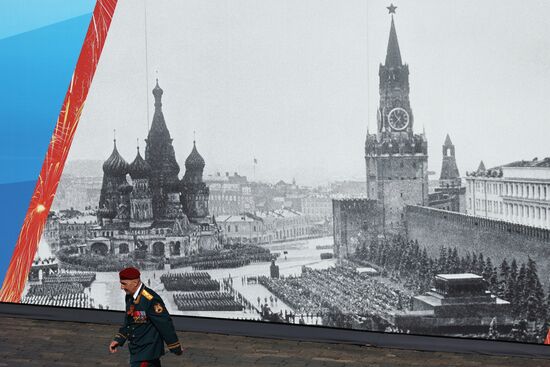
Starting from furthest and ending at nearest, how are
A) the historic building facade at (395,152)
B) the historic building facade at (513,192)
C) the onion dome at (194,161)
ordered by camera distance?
the onion dome at (194,161), the historic building facade at (395,152), the historic building facade at (513,192)

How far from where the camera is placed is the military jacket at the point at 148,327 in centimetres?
495

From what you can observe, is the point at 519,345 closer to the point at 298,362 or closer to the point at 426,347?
the point at 426,347

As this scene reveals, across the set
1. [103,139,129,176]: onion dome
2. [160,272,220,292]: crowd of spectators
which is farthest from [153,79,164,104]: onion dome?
[160,272,220,292]: crowd of spectators

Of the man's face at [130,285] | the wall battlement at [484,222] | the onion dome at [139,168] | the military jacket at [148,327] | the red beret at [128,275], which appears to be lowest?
the military jacket at [148,327]

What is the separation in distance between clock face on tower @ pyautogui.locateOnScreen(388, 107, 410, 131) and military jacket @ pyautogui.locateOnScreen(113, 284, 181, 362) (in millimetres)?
3380

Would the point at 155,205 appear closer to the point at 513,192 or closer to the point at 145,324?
the point at 513,192

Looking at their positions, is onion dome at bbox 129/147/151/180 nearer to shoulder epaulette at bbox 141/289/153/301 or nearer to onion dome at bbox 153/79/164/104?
onion dome at bbox 153/79/164/104

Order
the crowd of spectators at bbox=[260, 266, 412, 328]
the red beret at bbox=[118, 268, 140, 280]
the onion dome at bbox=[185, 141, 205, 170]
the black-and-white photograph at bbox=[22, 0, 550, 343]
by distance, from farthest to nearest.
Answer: the onion dome at bbox=[185, 141, 205, 170]
the crowd of spectators at bbox=[260, 266, 412, 328]
the black-and-white photograph at bbox=[22, 0, 550, 343]
the red beret at bbox=[118, 268, 140, 280]

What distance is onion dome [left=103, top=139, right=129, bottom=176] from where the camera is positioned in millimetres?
8969

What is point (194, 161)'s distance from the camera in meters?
8.65

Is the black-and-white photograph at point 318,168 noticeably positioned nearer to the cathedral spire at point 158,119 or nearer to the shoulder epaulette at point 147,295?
the cathedral spire at point 158,119

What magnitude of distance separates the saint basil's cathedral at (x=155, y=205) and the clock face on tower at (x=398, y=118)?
173cm

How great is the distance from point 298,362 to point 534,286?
1.76 m

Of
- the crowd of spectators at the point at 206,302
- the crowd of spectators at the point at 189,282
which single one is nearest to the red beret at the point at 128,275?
the crowd of spectators at the point at 206,302
